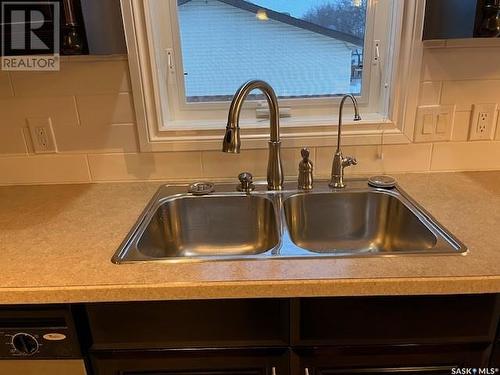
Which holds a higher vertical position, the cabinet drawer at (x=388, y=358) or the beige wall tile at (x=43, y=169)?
the beige wall tile at (x=43, y=169)

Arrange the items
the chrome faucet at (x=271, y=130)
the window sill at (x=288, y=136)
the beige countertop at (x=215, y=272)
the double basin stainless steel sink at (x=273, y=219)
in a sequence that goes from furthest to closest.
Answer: the window sill at (x=288, y=136) → the double basin stainless steel sink at (x=273, y=219) → the chrome faucet at (x=271, y=130) → the beige countertop at (x=215, y=272)

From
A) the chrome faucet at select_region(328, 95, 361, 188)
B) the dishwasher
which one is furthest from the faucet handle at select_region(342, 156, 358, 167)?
the dishwasher

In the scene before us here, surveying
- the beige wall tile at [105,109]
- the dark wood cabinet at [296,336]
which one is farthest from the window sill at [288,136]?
the dark wood cabinet at [296,336]

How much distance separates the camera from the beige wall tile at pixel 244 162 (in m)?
1.31

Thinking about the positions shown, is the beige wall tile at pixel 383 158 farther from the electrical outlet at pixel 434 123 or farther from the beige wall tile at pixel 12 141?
the beige wall tile at pixel 12 141

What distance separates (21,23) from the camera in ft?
3.12

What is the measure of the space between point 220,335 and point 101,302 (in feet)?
0.82

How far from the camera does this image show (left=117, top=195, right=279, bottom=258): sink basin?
1194 mm

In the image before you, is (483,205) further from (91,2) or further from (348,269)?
(91,2)

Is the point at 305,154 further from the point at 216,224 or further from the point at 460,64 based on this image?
the point at 460,64

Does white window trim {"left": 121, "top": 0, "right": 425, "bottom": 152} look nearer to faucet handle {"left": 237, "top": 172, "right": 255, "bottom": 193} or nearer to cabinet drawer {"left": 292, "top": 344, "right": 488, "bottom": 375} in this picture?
faucet handle {"left": 237, "top": 172, "right": 255, "bottom": 193}

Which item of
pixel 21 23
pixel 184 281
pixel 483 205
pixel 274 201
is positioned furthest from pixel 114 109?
pixel 483 205

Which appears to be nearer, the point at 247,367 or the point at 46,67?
the point at 247,367

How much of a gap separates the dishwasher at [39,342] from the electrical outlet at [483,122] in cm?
126
